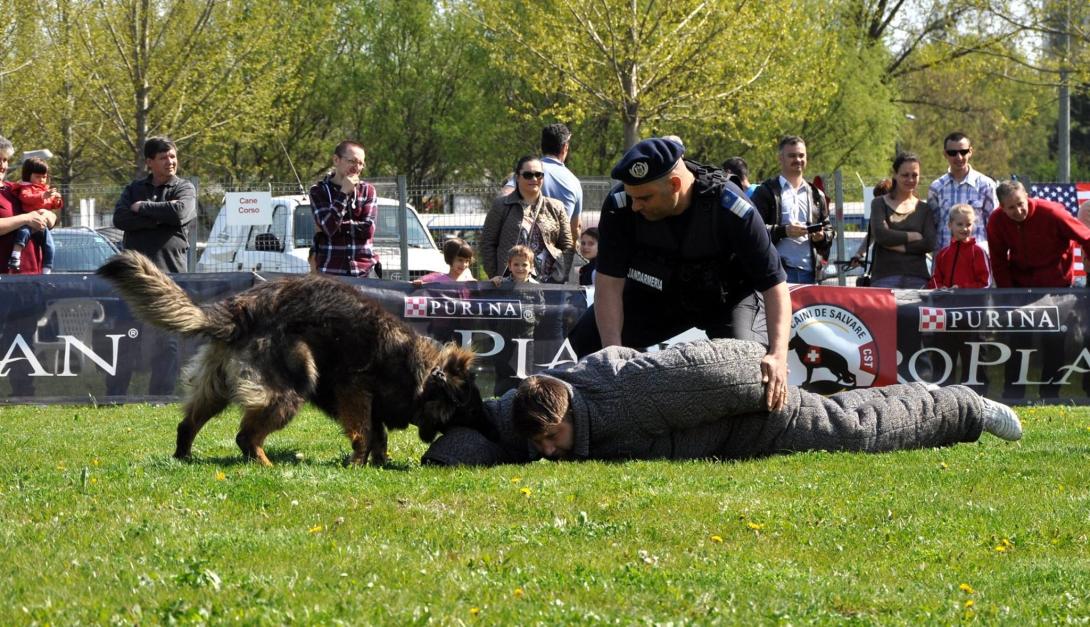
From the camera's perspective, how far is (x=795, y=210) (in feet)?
35.6

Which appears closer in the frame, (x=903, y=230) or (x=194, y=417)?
(x=194, y=417)

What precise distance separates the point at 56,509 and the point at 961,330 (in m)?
7.95

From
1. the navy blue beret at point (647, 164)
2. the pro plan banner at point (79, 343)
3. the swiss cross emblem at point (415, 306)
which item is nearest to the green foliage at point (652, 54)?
the swiss cross emblem at point (415, 306)

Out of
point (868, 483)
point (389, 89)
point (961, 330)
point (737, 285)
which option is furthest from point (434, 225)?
point (389, 89)

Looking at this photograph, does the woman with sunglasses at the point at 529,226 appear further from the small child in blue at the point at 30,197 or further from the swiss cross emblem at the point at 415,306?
the small child in blue at the point at 30,197

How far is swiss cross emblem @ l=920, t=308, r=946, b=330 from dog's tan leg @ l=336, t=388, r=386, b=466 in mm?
5829

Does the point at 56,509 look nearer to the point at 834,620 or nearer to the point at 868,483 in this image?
the point at 834,620

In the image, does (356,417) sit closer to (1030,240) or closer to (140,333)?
(140,333)

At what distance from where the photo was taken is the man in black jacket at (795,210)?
10.8 meters

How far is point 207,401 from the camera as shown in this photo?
21.9 ft

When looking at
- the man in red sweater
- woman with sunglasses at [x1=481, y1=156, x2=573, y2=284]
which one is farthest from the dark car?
the man in red sweater

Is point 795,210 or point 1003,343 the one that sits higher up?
point 795,210

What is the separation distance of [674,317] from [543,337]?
393cm

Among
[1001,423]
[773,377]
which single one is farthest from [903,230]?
[773,377]
